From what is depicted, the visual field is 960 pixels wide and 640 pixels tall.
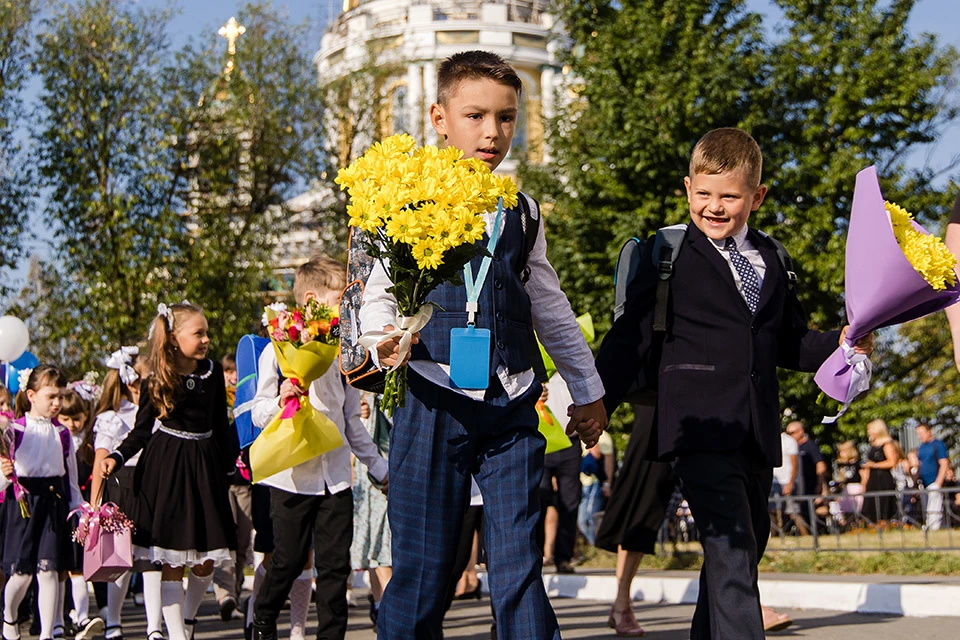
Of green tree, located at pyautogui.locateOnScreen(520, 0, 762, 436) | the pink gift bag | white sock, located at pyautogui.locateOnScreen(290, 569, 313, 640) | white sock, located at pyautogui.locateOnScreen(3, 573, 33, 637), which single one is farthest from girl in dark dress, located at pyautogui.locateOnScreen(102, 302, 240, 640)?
green tree, located at pyautogui.locateOnScreen(520, 0, 762, 436)

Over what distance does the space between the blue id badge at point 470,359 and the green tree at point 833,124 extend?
22.4 m

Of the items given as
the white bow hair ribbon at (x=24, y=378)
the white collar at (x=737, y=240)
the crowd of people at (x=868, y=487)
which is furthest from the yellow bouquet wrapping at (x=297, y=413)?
the crowd of people at (x=868, y=487)

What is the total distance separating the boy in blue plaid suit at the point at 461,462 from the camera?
4113 millimetres

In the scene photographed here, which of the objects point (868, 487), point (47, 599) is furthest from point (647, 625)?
point (868, 487)

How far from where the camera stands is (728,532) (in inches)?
194

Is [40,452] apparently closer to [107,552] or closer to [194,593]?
[107,552]

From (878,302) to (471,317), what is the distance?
5.16ft

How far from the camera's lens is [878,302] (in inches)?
191

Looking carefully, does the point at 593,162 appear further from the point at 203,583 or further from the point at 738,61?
the point at 203,583

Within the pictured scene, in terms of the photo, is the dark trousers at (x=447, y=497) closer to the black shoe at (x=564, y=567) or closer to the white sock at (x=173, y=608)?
the white sock at (x=173, y=608)

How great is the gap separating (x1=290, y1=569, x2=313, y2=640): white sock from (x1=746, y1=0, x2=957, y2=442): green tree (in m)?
19.3

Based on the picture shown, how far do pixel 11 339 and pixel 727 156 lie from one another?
1084cm

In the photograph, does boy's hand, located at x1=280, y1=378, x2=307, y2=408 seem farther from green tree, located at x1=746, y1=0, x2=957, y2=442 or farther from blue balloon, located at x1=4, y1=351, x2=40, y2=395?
green tree, located at x1=746, y1=0, x2=957, y2=442

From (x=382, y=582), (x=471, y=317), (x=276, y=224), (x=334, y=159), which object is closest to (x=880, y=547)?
(x=382, y=582)
